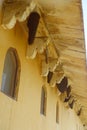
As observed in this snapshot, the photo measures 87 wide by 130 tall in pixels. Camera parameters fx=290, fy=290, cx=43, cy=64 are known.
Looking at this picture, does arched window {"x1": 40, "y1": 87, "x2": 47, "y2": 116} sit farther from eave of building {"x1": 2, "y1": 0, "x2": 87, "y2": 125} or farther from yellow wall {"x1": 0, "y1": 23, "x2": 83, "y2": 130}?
eave of building {"x1": 2, "y1": 0, "x2": 87, "y2": 125}

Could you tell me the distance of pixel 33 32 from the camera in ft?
13.2

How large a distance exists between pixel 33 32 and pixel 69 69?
2585 mm

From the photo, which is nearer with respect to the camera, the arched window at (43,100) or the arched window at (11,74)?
the arched window at (11,74)

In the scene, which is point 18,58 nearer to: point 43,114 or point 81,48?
point 81,48

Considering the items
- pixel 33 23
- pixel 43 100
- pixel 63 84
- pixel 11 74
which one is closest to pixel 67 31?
pixel 33 23

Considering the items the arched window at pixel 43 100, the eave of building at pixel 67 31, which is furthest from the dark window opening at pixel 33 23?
the arched window at pixel 43 100

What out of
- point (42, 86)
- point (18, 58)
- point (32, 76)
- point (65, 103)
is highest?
point (18, 58)

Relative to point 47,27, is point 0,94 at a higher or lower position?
lower

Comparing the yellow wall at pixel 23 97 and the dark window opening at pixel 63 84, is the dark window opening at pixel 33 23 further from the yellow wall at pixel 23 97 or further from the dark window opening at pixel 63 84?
the dark window opening at pixel 63 84

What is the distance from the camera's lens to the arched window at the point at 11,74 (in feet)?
12.4

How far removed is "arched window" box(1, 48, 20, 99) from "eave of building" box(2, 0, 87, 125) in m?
0.73

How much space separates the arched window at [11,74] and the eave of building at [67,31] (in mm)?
729

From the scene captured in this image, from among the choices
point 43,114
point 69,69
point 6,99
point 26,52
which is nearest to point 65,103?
point 69,69

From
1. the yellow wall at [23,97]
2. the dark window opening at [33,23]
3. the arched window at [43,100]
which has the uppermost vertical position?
the dark window opening at [33,23]
